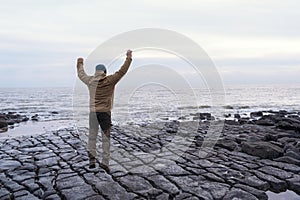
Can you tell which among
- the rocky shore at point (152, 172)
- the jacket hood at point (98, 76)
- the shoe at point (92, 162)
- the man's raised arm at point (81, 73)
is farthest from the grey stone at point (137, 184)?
the man's raised arm at point (81, 73)

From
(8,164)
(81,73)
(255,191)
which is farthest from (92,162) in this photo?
(255,191)

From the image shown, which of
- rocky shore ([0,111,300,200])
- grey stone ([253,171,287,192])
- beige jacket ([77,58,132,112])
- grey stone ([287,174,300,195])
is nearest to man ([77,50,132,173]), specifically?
beige jacket ([77,58,132,112])

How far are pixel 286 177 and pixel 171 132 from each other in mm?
7261

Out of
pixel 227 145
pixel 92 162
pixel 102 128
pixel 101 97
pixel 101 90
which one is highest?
pixel 101 90

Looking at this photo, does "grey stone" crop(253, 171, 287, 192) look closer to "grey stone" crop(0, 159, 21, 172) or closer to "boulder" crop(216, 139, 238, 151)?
"boulder" crop(216, 139, 238, 151)

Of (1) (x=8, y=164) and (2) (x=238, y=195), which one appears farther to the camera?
(1) (x=8, y=164)

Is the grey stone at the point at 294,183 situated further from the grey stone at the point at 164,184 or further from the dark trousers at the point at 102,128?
the dark trousers at the point at 102,128

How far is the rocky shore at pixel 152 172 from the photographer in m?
5.59

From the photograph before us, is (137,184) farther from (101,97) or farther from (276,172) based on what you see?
(276,172)

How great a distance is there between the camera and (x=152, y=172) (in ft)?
22.3

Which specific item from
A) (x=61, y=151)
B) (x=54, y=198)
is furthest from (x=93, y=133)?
(x=61, y=151)

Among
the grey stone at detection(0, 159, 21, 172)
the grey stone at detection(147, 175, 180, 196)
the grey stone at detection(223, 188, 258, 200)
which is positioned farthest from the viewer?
the grey stone at detection(0, 159, 21, 172)

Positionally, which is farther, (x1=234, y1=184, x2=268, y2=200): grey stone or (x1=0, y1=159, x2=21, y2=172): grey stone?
(x1=0, y1=159, x2=21, y2=172): grey stone

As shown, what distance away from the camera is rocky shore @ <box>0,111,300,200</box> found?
5.59 meters
